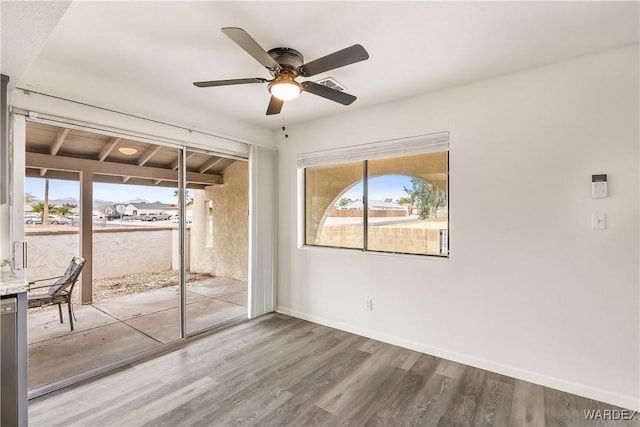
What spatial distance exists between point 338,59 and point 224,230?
4.87 metres

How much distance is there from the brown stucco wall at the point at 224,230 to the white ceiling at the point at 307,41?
2991 millimetres

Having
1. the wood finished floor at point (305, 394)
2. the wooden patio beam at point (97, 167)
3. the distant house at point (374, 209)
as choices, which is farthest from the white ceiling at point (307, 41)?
the wood finished floor at point (305, 394)

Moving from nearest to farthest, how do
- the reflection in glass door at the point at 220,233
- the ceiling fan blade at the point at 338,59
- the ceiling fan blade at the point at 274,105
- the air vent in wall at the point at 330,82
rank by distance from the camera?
the ceiling fan blade at the point at 338,59 → the ceiling fan blade at the point at 274,105 → the air vent in wall at the point at 330,82 → the reflection in glass door at the point at 220,233

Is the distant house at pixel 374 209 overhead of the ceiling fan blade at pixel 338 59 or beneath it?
beneath

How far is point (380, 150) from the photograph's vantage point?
324cm

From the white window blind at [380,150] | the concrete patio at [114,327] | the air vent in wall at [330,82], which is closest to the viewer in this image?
the air vent in wall at [330,82]

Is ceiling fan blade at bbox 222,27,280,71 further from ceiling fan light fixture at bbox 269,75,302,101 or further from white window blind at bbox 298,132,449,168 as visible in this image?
white window blind at bbox 298,132,449,168

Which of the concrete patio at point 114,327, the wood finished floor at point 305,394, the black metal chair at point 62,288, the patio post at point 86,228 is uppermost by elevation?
the patio post at point 86,228

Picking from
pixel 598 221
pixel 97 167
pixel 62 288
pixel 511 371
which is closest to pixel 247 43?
pixel 598 221

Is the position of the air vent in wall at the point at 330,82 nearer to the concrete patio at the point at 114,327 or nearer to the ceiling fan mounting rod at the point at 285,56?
the ceiling fan mounting rod at the point at 285,56

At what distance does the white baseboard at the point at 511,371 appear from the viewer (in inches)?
83.6

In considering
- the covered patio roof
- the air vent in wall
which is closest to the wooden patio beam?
the covered patio roof

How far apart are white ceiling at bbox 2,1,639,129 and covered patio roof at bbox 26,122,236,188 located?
0.62m

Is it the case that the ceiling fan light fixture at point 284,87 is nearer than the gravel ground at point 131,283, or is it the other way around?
the ceiling fan light fixture at point 284,87
